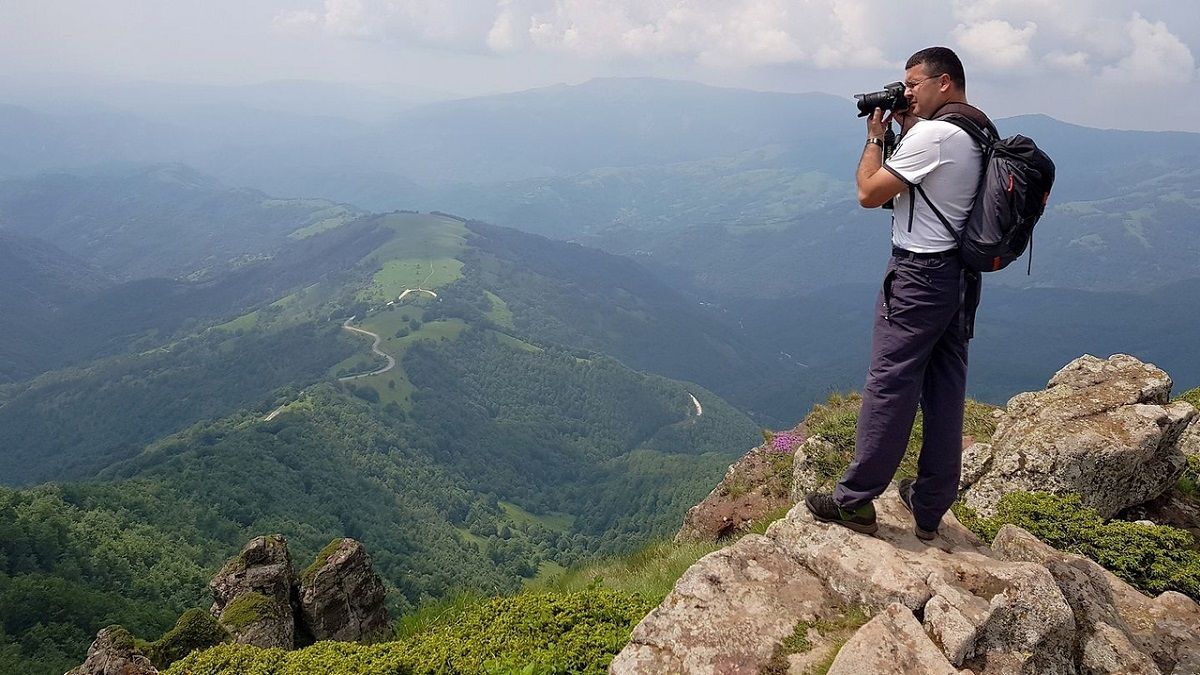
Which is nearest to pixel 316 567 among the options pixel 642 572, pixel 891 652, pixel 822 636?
pixel 642 572

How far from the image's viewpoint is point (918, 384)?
5156 mm

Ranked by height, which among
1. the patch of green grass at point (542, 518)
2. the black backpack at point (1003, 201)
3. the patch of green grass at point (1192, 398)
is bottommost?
the patch of green grass at point (542, 518)

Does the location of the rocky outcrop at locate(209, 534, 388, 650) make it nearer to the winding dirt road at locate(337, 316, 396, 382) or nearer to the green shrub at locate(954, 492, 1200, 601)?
the green shrub at locate(954, 492, 1200, 601)

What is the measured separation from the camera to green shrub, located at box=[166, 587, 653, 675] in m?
4.54

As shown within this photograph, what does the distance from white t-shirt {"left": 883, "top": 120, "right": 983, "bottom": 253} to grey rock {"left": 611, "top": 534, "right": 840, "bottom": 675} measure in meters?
2.86

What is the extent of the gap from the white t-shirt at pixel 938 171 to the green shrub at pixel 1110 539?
337 centimetres

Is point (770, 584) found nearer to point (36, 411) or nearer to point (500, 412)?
point (500, 412)

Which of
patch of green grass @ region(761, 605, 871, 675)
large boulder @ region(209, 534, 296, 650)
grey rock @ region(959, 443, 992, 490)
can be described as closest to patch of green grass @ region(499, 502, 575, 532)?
large boulder @ region(209, 534, 296, 650)

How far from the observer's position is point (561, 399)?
194 m

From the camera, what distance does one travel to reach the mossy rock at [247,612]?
8.17m

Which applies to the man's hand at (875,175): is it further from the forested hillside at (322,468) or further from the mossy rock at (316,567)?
the mossy rock at (316,567)

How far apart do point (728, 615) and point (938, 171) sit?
3.77 meters

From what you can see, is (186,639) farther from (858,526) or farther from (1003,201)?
(1003,201)

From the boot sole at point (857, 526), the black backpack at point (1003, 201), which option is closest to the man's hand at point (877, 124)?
the black backpack at point (1003, 201)
